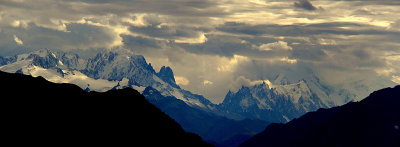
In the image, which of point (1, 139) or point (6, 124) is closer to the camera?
point (1, 139)

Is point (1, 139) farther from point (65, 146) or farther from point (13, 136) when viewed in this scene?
point (65, 146)

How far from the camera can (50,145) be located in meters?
195

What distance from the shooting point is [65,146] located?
654 feet

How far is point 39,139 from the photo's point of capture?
196875 millimetres

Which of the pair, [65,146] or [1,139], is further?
[65,146]

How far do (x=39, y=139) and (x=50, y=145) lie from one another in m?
4.43

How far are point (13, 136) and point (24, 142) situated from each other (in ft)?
13.1

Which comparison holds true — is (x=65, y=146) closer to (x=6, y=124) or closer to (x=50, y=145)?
(x=50, y=145)

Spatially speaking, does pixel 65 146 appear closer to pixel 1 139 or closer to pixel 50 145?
pixel 50 145

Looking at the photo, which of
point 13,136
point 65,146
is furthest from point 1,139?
point 65,146

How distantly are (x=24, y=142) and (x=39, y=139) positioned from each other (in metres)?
6.33

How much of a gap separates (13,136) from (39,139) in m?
8.26

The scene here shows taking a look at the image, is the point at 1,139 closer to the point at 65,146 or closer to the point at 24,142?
the point at 24,142

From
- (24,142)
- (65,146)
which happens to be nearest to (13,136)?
(24,142)
